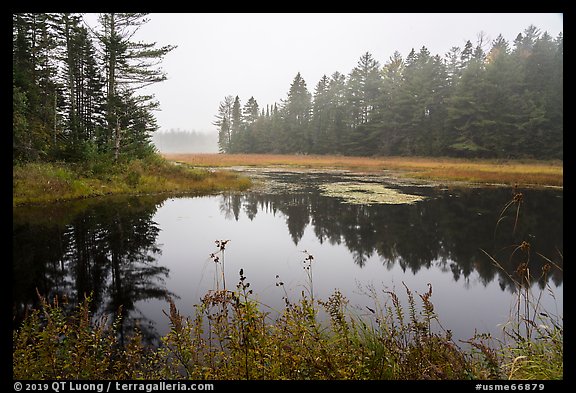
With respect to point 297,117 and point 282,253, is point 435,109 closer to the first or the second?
point 297,117

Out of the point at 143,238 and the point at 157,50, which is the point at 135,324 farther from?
the point at 157,50

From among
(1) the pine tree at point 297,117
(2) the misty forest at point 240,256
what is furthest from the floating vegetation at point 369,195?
(1) the pine tree at point 297,117

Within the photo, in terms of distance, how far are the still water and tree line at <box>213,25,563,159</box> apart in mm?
29900

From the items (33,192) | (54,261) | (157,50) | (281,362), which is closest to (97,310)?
(54,261)

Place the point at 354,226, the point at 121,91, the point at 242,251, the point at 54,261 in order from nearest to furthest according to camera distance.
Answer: the point at 54,261 < the point at 242,251 < the point at 354,226 < the point at 121,91

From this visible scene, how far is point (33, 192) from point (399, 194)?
62.3 feet

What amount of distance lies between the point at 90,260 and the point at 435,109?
53161 millimetres

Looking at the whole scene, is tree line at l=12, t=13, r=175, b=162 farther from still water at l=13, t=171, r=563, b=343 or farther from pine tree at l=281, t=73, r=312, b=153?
pine tree at l=281, t=73, r=312, b=153

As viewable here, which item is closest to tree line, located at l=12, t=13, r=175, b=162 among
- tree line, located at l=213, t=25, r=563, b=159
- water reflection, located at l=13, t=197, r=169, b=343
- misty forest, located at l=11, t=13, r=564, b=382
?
misty forest, located at l=11, t=13, r=564, b=382

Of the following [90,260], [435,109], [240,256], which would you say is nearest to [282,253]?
[240,256]

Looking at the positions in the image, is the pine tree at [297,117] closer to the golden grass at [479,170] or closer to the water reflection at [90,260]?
the golden grass at [479,170]

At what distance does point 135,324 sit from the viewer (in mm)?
5414

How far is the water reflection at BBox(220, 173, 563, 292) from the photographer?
9094 millimetres

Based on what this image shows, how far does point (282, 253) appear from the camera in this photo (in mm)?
9750
